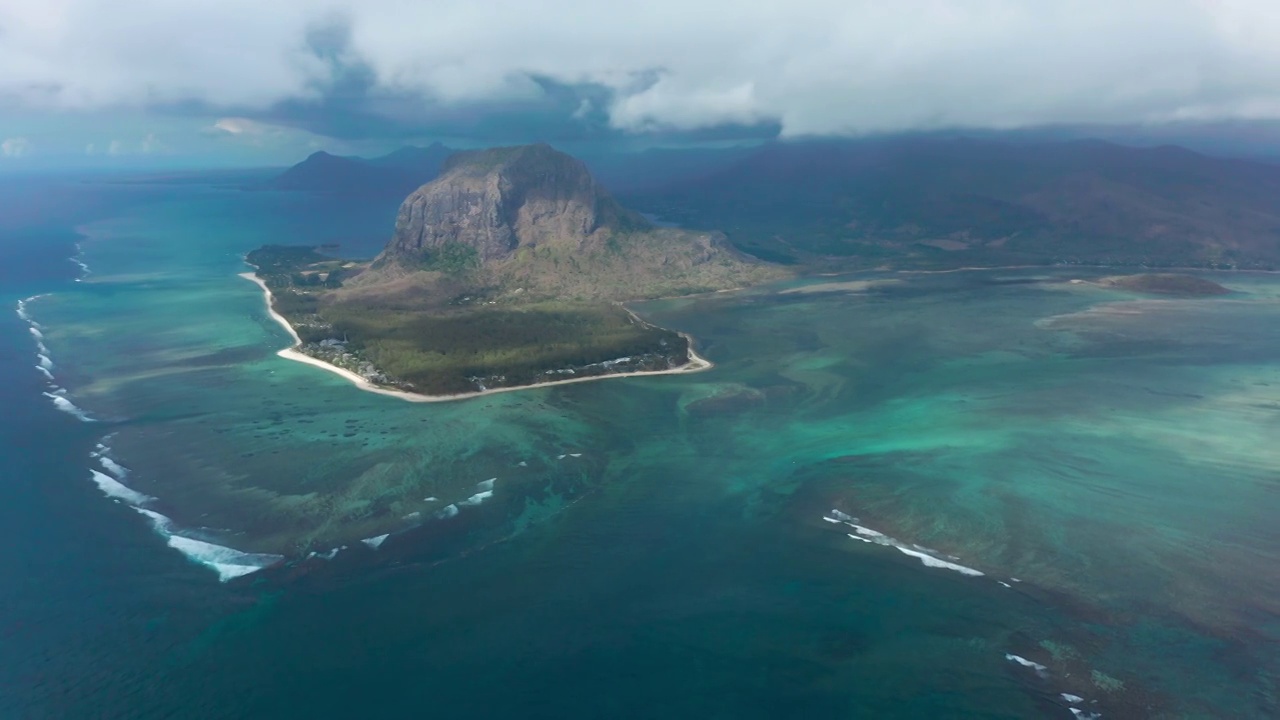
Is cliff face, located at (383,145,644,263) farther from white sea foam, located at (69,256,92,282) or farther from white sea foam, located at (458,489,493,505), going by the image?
white sea foam, located at (458,489,493,505)

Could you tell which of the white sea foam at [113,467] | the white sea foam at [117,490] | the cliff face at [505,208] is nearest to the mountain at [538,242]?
the cliff face at [505,208]

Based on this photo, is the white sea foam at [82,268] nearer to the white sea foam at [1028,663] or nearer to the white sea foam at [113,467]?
the white sea foam at [113,467]

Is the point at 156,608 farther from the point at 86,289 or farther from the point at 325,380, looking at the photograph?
the point at 86,289

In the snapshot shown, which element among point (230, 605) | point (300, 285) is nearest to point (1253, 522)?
point (230, 605)

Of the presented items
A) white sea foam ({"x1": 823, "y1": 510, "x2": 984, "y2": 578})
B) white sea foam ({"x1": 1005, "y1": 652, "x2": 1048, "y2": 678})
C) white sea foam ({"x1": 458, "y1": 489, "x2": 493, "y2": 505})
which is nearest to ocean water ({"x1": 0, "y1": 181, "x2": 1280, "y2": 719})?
white sea foam ({"x1": 1005, "y1": 652, "x2": 1048, "y2": 678})

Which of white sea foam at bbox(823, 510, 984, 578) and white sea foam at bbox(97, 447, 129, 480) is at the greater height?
white sea foam at bbox(97, 447, 129, 480)

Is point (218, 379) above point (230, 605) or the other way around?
above
